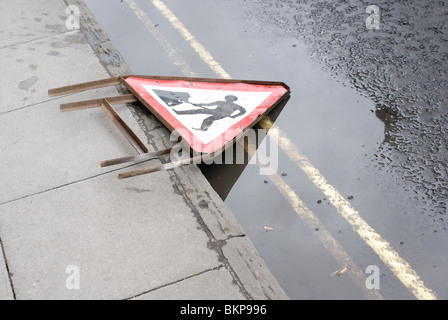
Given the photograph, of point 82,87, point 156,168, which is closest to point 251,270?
point 156,168

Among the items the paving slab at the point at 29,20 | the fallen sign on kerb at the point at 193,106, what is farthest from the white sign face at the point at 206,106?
the paving slab at the point at 29,20

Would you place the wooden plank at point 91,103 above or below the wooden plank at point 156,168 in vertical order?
above

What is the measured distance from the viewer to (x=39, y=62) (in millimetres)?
6457

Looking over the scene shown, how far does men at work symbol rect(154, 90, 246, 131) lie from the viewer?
17.2 ft

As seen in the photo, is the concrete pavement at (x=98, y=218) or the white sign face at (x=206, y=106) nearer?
the concrete pavement at (x=98, y=218)

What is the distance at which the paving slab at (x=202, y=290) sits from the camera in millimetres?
3729

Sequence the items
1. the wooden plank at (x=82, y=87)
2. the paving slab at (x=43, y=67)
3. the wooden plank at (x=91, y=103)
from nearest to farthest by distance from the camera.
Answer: the wooden plank at (x=91, y=103) < the wooden plank at (x=82, y=87) < the paving slab at (x=43, y=67)

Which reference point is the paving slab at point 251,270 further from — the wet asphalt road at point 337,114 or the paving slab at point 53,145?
the paving slab at point 53,145

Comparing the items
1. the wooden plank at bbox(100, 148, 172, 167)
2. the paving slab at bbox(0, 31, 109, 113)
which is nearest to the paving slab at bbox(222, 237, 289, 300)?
the wooden plank at bbox(100, 148, 172, 167)

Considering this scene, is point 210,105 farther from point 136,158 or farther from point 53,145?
point 53,145

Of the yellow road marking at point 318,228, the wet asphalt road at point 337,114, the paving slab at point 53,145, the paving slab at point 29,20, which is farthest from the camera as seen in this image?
the paving slab at point 29,20

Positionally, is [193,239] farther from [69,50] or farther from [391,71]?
[69,50]

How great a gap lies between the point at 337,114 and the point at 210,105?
1287 millimetres
